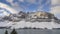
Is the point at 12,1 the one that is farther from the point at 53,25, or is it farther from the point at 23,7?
the point at 53,25

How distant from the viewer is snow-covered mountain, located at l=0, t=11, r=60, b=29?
795 cm

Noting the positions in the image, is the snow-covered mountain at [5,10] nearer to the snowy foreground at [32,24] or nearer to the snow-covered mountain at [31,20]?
the snow-covered mountain at [31,20]

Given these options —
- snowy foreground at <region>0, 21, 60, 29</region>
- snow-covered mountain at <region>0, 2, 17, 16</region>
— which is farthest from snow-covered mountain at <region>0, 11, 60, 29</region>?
snow-covered mountain at <region>0, 2, 17, 16</region>

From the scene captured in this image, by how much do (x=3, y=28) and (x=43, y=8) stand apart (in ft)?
5.35

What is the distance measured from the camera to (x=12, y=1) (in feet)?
26.5

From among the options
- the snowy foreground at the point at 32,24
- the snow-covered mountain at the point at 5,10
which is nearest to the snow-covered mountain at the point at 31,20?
the snowy foreground at the point at 32,24

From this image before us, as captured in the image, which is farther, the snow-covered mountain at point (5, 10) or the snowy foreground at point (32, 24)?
the snow-covered mountain at point (5, 10)

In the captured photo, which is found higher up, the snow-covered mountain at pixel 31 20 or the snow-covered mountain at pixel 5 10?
the snow-covered mountain at pixel 5 10

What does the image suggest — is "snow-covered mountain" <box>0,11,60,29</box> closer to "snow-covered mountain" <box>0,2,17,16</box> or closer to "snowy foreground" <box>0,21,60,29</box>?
"snowy foreground" <box>0,21,60,29</box>

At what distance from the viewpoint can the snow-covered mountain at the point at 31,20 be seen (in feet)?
26.1

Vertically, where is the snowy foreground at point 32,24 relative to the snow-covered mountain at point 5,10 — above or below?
below

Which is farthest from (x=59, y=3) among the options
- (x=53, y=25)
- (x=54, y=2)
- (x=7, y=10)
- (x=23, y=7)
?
(x=7, y=10)

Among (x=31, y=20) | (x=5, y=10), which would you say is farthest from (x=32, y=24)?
(x=5, y=10)

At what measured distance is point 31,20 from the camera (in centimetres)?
799
